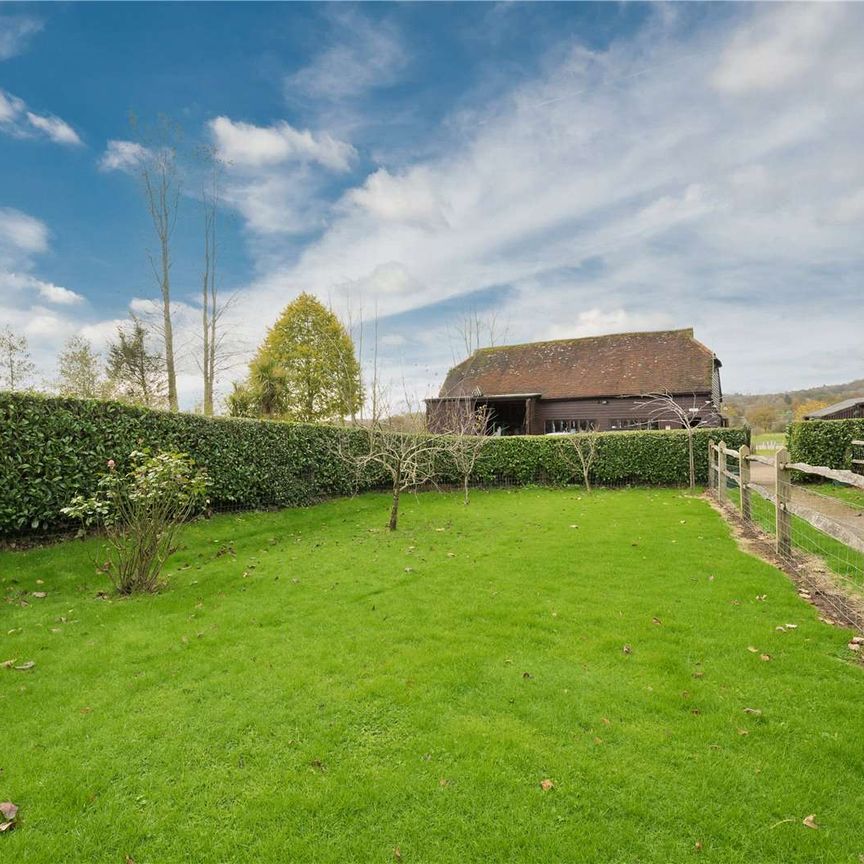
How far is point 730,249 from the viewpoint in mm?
16031

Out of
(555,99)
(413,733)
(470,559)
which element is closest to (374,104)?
(555,99)

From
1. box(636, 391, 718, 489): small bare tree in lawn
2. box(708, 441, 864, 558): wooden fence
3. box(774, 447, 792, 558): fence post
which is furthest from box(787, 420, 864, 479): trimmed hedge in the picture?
box(774, 447, 792, 558): fence post

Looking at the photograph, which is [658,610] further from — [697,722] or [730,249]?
[730,249]

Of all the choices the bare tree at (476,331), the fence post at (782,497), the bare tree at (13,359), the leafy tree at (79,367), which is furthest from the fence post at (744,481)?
the bare tree at (13,359)

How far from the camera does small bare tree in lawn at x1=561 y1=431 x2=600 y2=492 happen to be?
15.4 m

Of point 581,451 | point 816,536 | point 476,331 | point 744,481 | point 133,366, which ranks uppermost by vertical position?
point 476,331

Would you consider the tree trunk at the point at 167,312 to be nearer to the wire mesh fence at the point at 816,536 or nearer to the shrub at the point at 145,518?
the shrub at the point at 145,518

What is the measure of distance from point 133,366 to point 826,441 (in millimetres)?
28905

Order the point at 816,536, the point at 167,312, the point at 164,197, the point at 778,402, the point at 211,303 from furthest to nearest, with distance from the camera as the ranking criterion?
the point at 778,402 < the point at 211,303 < the point at 167,312 < the point at 164,197 < the point at 816,536

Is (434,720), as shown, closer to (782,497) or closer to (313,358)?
(782,497)

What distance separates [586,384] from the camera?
2469cm

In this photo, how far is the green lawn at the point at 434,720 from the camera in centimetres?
225

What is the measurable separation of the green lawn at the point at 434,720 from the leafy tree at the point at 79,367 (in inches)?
779

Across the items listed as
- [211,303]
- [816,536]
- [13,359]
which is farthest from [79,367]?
[816,536]
